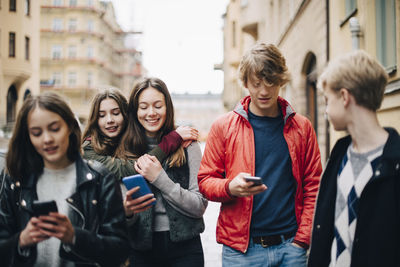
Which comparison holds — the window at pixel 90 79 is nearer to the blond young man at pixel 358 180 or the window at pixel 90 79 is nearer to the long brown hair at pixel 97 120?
the long brown hair at pixel 97 120

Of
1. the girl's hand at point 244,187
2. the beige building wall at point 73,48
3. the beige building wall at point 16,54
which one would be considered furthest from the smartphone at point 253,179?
the beige building wall at point 73,48

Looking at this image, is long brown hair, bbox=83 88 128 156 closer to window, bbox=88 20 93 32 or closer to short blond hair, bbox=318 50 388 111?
short blond hair, bbox=318 50 388 111

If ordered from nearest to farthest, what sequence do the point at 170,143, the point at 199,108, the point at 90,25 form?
1. the point at 170,143
2. the point at 90,25
3. the point at 199,108

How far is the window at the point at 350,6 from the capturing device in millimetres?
7647

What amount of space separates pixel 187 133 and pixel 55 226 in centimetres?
144

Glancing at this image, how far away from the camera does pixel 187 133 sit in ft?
10.5

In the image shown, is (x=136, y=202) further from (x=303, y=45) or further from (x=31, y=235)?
(x=303, y=45)

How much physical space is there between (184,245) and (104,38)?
5830 centimetres

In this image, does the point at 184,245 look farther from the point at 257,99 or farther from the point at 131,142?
the point at 257,99

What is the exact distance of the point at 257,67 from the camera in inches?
105

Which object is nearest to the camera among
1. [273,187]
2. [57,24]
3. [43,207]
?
[43,207]

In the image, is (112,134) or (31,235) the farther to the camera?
(112,134)

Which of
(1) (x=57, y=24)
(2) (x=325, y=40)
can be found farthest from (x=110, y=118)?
(1) (x=57, y=24)

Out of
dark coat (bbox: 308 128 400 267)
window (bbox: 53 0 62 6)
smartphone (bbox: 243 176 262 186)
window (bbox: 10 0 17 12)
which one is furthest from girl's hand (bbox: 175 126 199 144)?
window (bbox: 53 0 62 6)
